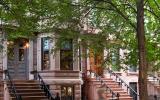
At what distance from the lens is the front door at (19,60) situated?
30312 mm

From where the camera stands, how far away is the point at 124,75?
37.3m

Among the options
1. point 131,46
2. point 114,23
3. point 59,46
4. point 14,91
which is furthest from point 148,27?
point 14,91

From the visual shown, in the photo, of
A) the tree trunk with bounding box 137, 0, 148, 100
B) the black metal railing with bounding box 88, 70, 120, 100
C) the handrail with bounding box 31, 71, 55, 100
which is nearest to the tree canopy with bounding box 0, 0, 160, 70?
the tree trunk with bounding box 137, 0, 148, 100

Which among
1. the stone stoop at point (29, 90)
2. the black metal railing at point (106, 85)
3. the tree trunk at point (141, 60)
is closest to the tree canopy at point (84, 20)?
the tree trunk at point (141, 60)

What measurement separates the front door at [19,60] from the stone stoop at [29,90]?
1062 millimetres

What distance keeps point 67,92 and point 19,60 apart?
378 centimetres

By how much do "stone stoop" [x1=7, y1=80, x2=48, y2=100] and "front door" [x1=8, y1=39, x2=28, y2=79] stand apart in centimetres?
106

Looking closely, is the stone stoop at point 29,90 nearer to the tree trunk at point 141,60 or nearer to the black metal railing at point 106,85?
the black metal railing at point 106,85

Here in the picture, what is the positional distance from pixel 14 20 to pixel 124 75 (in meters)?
18.4

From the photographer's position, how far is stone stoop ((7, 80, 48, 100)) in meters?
28.1

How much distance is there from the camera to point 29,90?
95.0 feet

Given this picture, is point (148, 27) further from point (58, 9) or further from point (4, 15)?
point (4, 15)

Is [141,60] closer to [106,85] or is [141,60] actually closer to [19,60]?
[19,60]

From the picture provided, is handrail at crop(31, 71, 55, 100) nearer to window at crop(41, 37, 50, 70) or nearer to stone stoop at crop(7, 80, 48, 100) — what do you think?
stone stoop at crop(7, 80, 48, 100)
